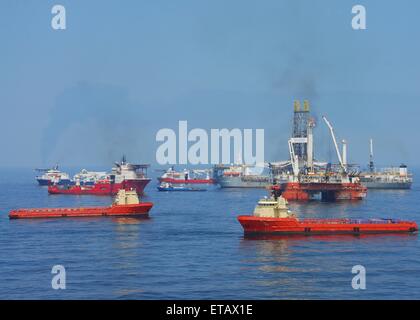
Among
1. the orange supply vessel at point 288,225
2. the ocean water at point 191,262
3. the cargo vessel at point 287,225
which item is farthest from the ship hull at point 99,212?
the orange supply vessel at point 288,225

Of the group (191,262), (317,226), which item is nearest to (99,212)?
(317,226)

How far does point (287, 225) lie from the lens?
104750mm

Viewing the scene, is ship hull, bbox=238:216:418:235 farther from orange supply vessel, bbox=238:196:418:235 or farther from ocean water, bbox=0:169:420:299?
ocean water, bbox=0:169:420:299

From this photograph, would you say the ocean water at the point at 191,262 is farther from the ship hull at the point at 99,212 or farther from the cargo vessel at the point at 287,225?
the ship hull at the point at 99,212

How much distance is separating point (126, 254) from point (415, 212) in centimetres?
8279

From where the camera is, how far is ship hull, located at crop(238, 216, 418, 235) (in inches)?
4090

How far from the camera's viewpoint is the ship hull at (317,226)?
341 ft

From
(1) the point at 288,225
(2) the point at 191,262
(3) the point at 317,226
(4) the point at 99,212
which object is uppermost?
(4) the point at 99,212

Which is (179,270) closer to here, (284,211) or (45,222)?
(284,211)

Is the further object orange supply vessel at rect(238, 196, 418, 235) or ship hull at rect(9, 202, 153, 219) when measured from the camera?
ship hull at rect(9, 202, 153, 219)

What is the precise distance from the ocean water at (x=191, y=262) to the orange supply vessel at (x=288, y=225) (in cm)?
216

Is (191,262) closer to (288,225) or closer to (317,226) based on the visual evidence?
(288,225)

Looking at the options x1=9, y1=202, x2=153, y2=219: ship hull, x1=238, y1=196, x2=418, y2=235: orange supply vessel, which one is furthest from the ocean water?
x1=9, y1=202, x2=153, y2=219: ship hull

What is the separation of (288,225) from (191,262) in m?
24.6
